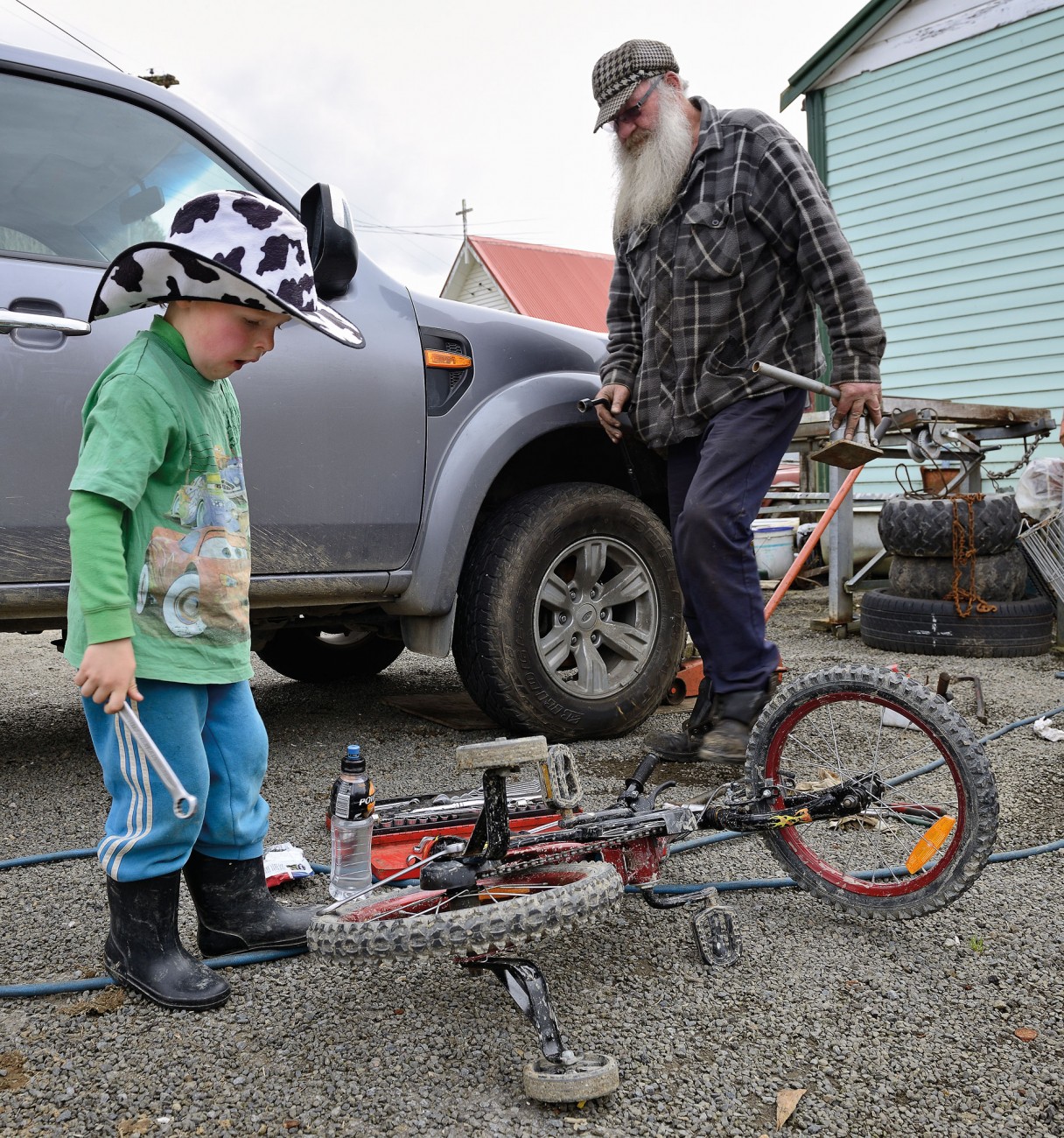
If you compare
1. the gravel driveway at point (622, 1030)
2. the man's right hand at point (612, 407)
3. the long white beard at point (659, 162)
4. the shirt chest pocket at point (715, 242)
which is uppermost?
the long white beard at point (659, 162)

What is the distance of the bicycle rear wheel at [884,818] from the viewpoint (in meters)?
2.09

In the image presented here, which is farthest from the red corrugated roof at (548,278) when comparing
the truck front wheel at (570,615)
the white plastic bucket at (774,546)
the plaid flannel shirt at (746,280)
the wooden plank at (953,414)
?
the plaid flannel shirt at (746,280)

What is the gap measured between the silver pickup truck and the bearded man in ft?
1.46

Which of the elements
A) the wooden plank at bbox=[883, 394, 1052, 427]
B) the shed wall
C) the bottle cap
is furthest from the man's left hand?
the shed wall

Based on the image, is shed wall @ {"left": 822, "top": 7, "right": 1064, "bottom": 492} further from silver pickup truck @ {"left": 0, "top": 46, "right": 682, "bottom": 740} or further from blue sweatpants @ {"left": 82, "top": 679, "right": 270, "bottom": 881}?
blue sweatpants @ {"left": 82, "top": 679, "right": 270, "bottom": 881}

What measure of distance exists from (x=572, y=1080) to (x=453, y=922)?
11.5 inches

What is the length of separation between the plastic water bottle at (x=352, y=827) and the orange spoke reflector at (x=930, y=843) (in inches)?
45.5

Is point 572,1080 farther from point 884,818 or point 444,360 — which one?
point 444,360

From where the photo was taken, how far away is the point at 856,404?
3.07 metres

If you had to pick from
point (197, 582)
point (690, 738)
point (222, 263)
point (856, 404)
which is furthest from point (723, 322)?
point (197, 582)

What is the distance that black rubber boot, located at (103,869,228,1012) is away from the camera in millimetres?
1894

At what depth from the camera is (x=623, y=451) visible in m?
3.90

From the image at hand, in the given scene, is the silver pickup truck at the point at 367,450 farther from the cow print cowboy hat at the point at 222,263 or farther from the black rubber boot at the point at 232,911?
the black rubber boot at the point at 232,911

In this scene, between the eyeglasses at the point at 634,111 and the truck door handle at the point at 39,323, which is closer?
the truck door handle at the point at 39,323
